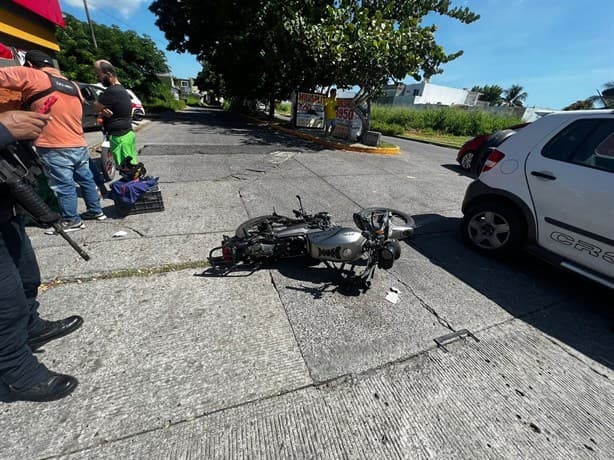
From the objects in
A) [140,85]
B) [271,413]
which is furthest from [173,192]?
[140,85]

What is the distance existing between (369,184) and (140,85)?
77.9 ft

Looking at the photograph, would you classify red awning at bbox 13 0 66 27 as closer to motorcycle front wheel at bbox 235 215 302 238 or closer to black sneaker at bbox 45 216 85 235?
black sneaker at bbox 45 216 85 235

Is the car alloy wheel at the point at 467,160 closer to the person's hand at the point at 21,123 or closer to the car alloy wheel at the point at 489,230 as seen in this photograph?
the car alloy wheel at the point at 489,230

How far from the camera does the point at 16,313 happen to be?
148 centimetres

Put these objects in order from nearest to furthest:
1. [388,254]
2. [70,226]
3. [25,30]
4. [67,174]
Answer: [388,254], [67,174], [70,226], [25,30]

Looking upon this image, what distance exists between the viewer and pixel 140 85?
21656mm

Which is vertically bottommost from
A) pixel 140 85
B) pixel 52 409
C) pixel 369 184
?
pixel 52 409

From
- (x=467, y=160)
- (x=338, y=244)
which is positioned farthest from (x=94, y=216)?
(x=467, y=160)

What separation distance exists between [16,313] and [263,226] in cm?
195

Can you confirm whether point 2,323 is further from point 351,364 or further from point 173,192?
point 173,192

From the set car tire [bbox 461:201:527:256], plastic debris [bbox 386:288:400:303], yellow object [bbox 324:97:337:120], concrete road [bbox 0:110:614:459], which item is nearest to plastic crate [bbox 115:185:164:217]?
concrete road [bbox 0:110:614:459]

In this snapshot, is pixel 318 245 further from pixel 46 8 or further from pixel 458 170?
pixel 46 8

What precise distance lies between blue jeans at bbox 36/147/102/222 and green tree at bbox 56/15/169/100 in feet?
65.3

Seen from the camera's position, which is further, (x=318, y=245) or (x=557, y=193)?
(x=557, y=193)
